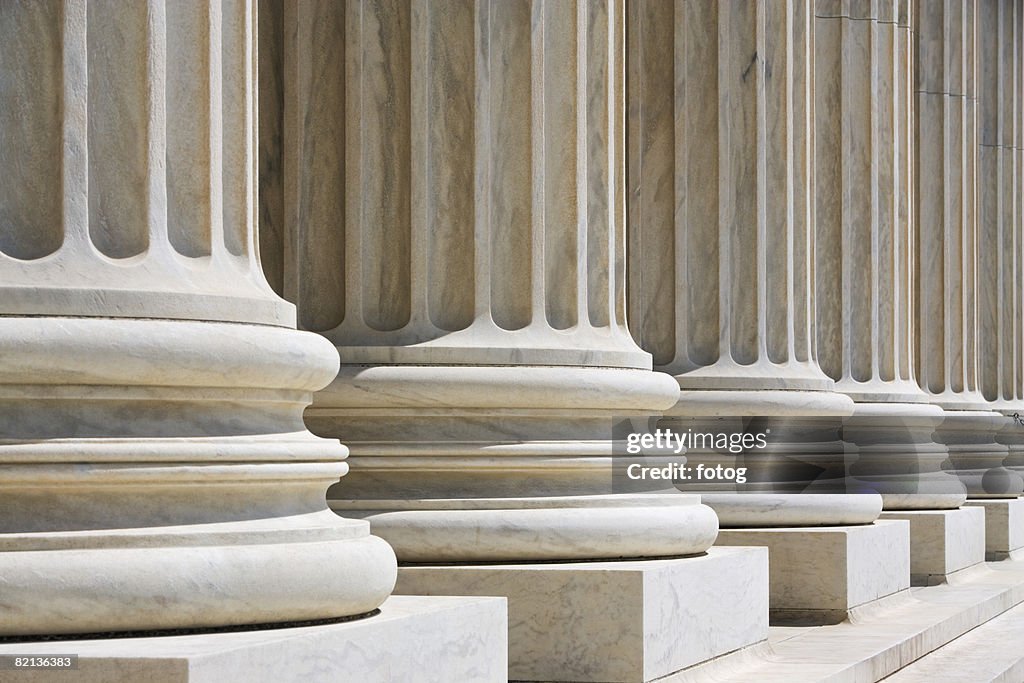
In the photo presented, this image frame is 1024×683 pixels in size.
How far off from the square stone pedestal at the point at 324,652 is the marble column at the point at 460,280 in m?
8.02

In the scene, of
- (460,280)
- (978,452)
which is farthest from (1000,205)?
(460,280)

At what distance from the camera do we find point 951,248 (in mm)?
94500

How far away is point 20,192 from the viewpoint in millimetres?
26875

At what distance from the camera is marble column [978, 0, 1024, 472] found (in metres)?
107

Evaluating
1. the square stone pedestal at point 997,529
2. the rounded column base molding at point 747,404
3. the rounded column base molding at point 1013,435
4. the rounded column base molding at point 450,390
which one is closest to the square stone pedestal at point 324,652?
the rounded column base molding at point 450,390

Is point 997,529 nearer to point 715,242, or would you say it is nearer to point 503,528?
point 715,242

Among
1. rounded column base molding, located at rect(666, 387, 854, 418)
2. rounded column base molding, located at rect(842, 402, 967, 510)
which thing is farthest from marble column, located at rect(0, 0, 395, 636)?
rounded column base molding, located at rect(842, 402, 967, 510)

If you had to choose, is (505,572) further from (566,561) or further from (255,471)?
(255,471)

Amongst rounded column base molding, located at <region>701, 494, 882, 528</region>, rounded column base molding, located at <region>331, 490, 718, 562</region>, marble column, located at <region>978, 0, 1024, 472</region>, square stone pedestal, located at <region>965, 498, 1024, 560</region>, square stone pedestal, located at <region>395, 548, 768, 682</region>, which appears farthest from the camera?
marble column, located at <region>978, 0, 1024, 472</region>

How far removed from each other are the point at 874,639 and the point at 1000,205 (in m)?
62.3

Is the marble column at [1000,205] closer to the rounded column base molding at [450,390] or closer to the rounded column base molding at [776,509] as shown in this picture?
the rounded column base molding at [776,509]

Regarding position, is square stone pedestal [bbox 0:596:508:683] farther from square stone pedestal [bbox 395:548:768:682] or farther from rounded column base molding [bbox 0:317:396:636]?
square stone pedestal [bbox 395:548:768:682]

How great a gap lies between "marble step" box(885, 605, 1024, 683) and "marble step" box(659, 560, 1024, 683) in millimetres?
343

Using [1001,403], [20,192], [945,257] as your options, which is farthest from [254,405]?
[1001,403]
